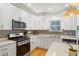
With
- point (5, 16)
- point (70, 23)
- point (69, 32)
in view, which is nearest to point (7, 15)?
point (5, 16)

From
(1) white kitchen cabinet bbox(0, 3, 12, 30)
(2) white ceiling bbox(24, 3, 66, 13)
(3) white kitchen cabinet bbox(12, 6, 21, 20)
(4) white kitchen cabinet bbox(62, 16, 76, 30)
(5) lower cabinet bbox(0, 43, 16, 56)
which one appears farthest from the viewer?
(4) white kitchen cabinet bbox(62, 16, 76, 30)

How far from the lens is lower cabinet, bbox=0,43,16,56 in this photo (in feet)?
6.06

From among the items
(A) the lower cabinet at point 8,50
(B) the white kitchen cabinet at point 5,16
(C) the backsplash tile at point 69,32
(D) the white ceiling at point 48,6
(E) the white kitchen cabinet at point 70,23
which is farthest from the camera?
(C) the backsplash tile at point 69,32

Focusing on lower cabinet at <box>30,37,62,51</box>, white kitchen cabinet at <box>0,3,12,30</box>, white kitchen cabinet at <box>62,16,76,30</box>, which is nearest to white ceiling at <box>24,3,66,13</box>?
white kitchen cabinet at <box>62,16,76,30</box>

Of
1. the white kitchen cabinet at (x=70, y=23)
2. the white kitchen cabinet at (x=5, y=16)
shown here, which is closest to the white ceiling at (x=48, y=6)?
the white kitchen cabinet at (x=70, y=23)

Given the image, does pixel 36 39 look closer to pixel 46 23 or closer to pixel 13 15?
pixel 46 23

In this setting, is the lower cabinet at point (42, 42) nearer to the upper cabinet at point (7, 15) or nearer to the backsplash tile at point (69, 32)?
the backsplash tile at point (69, 32)

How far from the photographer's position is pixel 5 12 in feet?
7.95

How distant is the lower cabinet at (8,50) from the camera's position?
185 cm

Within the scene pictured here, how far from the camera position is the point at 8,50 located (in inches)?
79.5

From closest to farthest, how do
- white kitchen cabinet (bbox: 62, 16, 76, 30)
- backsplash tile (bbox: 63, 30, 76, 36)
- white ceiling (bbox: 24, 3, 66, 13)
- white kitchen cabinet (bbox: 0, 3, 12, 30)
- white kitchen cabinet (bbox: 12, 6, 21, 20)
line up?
white kitchen cabinet (bbox: 0, 3, 12, 30), white kitchen cabinet (bbox: 12, 6, 21, 20), white ceiling (bbox: 24, 3, 66, 13), white kitchen cabinet (bbox: 62, 16, 76, 30), backsplash tile (bbox: 63, 30, 76, 36)

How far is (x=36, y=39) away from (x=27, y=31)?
2.08ft

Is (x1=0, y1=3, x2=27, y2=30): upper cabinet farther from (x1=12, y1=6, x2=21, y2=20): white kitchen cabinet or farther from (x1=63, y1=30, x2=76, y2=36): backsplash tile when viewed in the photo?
(x1=63, y1=30, x2=76, y2=36): backsplash tile

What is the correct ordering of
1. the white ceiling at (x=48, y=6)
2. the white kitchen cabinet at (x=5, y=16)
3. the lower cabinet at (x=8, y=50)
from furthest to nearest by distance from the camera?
the white ceiling at (x=48, y=6) → the white kitchen cabinet at (x=5, y=16) → the lower cabinet at (x=8, y=50)
